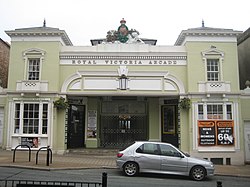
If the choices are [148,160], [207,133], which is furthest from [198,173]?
[207,133]

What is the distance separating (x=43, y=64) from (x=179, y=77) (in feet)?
26.4

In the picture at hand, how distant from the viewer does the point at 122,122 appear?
62.8 feet

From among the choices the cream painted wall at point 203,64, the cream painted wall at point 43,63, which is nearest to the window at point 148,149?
the cream painted wall at point 203,64

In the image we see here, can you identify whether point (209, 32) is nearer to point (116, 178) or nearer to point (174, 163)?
point (174, 163)

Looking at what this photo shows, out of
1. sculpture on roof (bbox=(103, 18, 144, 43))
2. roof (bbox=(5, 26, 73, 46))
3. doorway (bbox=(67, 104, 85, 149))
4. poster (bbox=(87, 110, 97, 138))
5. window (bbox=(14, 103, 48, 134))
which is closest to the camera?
window (bbox=(14, 103, 48, 134))

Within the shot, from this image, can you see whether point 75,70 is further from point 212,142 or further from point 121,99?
point 212,142

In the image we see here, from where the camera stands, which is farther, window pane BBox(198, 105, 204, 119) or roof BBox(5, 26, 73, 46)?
roof BBox(5, 26, 73, 46)

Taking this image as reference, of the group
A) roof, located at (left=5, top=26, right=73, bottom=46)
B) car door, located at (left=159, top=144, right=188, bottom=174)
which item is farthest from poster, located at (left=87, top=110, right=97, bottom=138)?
car door, located at (left=159, top=144, right=188, bottom=174)

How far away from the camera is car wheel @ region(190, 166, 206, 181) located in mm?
10930

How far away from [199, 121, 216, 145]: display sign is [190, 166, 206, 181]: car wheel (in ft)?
16.8

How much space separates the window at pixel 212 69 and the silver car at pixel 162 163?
6.94 metres

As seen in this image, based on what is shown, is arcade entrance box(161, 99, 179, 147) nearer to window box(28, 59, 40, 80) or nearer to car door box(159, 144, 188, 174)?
car door box(159, 144, 188, 174)


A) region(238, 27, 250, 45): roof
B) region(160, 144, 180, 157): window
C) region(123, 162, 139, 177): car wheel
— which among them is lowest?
region(123, 162, 139, 177): car wheel

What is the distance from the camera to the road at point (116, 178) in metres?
9.80
